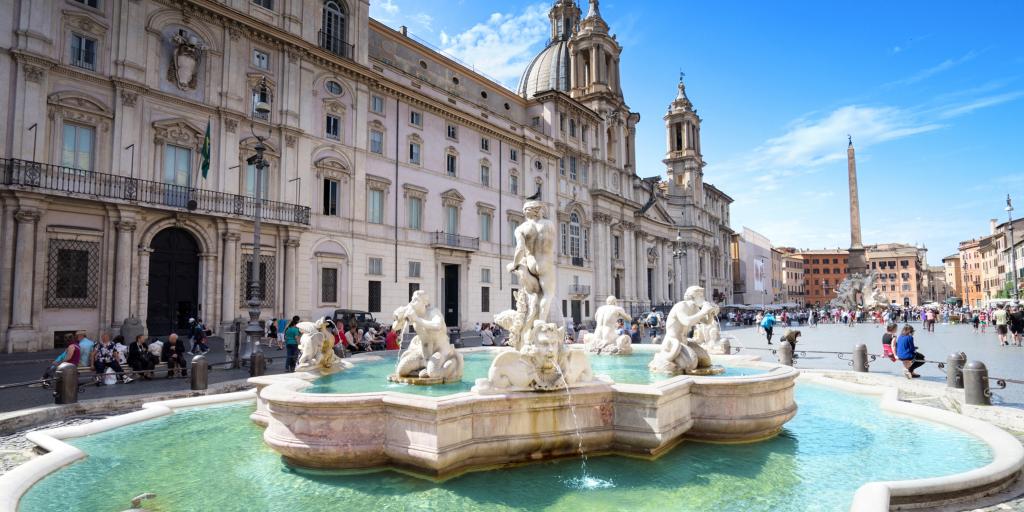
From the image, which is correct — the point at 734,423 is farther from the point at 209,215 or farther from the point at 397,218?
the point at 397,218

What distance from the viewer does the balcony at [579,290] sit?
131 ft

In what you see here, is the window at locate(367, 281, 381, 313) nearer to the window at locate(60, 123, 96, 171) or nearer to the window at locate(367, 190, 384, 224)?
the window at locate(367, 190, 384, 224)

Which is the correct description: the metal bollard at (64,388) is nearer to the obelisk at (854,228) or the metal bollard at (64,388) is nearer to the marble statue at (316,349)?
the marble statue at (316,349)

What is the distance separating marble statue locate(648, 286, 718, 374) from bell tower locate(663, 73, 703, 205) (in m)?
59.9

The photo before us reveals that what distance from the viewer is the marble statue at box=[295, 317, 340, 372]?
26.2 feet

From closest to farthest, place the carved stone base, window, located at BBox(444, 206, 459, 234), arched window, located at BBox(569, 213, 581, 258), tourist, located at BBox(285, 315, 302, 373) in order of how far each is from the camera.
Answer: the carved stone base < tourist, located at BBox(285, 315, 302, 373) < window, located at BBox(444, 206, 459, 234) < arched window, located at BBox(569, 213, 581, 258)

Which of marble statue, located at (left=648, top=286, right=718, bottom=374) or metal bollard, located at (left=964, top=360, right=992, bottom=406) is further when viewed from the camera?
metal bollard, located at (left=964, top=360, right=992, bottom=406)

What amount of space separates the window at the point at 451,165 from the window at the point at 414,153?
206 cm

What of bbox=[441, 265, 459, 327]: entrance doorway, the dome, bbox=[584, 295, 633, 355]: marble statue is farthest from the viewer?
the dome

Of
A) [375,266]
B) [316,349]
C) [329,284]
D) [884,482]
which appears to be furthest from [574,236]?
[884,482]

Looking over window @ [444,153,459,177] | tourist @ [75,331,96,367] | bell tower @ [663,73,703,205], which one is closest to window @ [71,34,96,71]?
tourist @ [75,331,96,367]

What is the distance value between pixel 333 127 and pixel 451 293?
1080cm

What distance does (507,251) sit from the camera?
33.8 metres

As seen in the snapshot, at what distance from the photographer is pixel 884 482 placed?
169 inches
